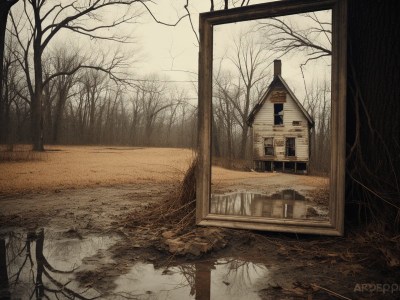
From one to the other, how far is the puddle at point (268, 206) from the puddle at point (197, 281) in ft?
3.16

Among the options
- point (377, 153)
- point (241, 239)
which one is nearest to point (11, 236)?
point (241, 239)

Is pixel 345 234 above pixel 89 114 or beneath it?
beneath

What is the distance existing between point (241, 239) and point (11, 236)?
2.65 m

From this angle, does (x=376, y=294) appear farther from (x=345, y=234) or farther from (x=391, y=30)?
(x=391, y=30)

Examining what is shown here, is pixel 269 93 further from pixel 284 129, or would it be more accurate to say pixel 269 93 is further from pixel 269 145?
pixel 269 145

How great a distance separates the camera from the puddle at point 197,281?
203 cm

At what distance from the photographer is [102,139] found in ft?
113

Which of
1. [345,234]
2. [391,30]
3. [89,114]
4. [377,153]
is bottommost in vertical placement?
[345,234]

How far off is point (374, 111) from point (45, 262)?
3607 mm

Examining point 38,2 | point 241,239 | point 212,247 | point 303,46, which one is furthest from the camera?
point 38,2

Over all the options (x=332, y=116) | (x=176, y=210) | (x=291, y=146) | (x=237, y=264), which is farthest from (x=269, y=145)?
(x=237, y=264)

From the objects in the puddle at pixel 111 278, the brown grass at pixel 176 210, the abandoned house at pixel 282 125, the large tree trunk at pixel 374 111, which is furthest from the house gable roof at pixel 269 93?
the puddle at pixel 111 278

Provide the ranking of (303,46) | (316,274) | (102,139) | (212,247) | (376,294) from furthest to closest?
(102,139) → (303,46) → (212,247) → (316,274) → (376,294)

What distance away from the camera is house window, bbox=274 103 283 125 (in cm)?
408
